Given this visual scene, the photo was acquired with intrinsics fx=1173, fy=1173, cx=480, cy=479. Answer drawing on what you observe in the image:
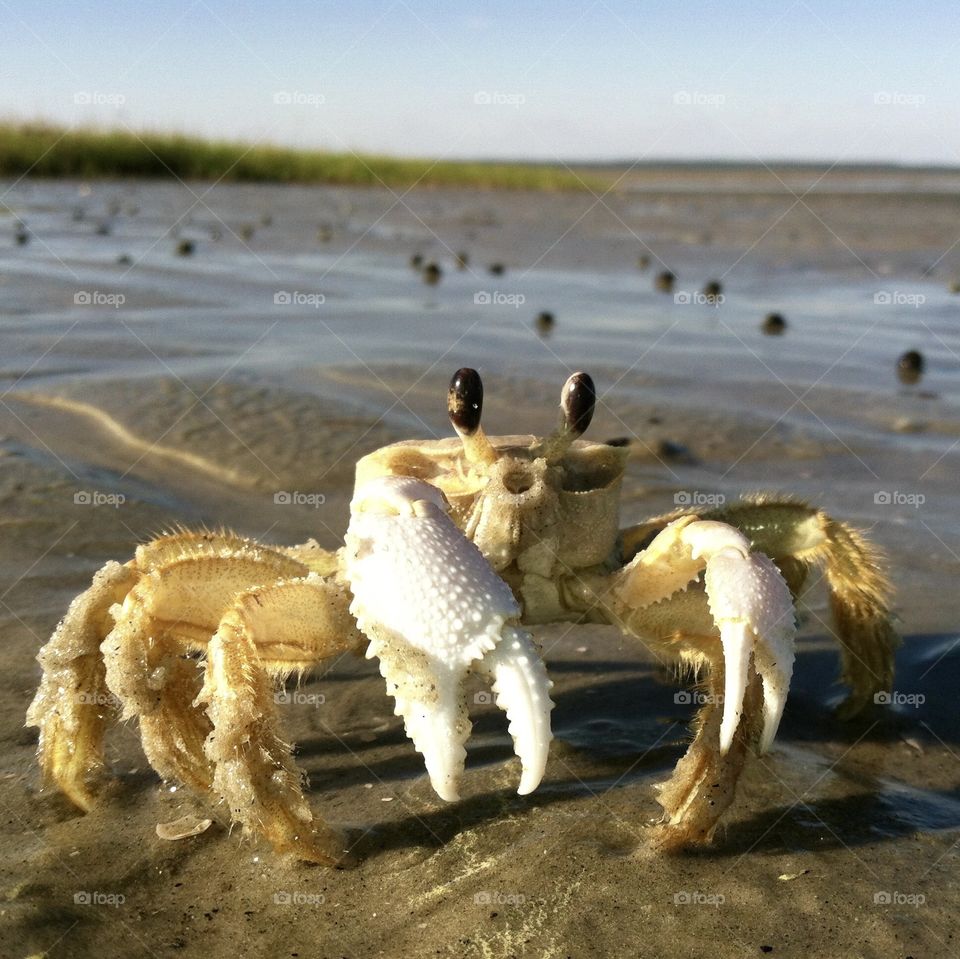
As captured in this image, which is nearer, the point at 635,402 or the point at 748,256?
the point at 635,402

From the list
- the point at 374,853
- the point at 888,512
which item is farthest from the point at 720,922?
the point at 888,512

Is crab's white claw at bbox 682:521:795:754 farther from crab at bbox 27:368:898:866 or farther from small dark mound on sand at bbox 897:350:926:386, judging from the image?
small dark mound on sand at bbox 897:350:926:386

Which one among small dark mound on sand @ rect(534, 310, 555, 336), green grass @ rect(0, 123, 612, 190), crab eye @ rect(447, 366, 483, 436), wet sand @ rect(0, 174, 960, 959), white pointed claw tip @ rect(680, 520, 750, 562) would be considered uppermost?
green grass @ rect(0, 123, 612, 190)

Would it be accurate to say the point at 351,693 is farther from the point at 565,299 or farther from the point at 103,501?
the point at 565,299

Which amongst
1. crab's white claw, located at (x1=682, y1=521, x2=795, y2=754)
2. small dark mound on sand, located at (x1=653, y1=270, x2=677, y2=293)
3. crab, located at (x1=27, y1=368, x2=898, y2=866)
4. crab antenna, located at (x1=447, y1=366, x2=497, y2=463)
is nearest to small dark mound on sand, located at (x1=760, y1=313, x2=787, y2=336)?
small dark mound on sand, located at (x1=653, y1=270, x2=677, y2=293)

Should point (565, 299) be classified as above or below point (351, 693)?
above

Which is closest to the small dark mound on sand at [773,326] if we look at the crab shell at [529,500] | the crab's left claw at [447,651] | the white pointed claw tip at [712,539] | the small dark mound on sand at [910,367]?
the small dark mound on sand at [910,367]
